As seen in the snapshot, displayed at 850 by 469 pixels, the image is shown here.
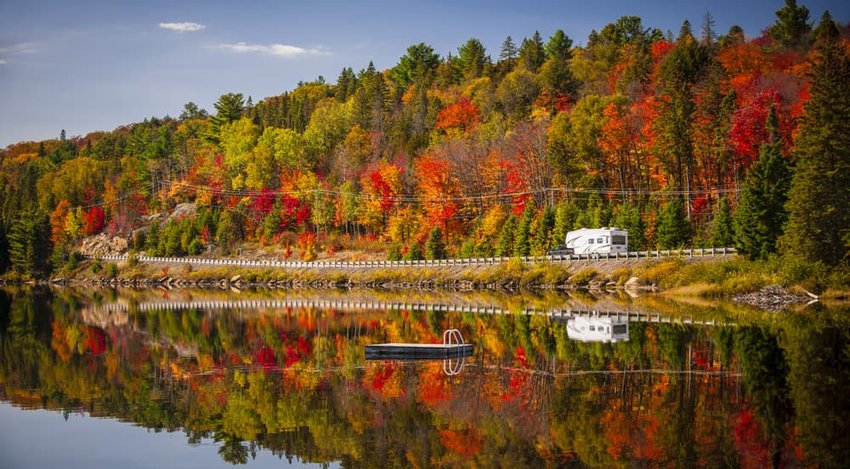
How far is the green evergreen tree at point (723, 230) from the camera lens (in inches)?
2579

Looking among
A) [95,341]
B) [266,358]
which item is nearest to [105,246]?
[95,341]

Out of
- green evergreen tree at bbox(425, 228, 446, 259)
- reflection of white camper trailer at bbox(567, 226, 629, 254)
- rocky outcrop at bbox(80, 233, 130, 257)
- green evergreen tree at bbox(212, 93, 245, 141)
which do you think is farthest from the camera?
green evergreen tree at bbox(212, 93, 245, 141)

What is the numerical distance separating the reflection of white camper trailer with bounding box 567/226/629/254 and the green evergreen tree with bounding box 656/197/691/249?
10.8 feet

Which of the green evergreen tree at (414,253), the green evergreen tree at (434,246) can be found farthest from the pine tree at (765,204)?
the green evergreen tree at (414,253)

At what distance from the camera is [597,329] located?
132 feet

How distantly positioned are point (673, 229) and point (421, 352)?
139ft

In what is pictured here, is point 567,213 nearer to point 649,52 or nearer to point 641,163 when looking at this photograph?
point 641,163

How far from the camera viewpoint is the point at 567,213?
267 ft

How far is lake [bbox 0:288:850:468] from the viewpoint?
1964cm

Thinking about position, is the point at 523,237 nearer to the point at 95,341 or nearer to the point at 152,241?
the point at 95,341

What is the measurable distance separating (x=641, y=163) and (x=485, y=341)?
5576cm

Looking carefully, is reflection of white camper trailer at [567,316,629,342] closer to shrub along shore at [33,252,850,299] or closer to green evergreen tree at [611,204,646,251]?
shrub along shore at [33,252,850,299]

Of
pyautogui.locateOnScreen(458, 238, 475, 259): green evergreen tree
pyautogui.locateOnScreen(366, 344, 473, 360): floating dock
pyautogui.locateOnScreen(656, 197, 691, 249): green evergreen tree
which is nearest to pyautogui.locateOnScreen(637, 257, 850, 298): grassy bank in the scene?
pyautogui.locateOnScreen(656, 197, 691, 249): green evergreen tree

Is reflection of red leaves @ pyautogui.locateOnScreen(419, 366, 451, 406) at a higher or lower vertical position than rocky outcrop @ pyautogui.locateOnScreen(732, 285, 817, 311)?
higher
